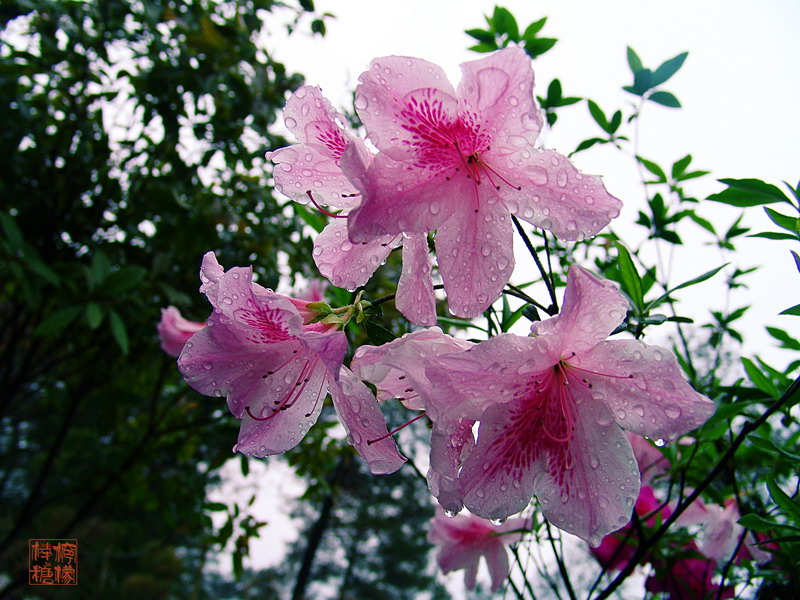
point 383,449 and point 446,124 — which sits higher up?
point 446,124

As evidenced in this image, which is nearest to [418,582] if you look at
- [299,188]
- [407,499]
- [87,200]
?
[407,499]

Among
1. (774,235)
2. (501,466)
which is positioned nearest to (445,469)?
(501,466)

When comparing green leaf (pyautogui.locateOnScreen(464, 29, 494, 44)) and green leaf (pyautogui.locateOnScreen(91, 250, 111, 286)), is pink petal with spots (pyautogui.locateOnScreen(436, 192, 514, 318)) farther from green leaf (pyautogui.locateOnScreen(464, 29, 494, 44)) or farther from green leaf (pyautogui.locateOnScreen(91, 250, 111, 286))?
green leaf (pyautogui.locateOnScreen(91, 250, 111, 286))

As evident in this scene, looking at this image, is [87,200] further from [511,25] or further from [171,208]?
[511,25]

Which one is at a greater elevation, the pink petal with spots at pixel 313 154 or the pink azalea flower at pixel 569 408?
the pink petal with spots at pixel 313 154

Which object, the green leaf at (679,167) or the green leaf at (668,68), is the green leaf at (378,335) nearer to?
the green leaf at (668,68)

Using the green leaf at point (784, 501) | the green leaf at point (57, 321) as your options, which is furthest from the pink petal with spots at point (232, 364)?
the green leaf at point (57, 321)
